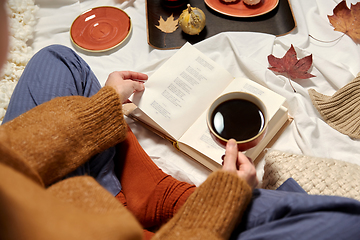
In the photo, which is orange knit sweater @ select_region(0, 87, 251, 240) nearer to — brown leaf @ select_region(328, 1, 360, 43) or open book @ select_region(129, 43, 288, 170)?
open book @ select_region(129, 43, 288, 170)

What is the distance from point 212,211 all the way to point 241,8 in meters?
0.87

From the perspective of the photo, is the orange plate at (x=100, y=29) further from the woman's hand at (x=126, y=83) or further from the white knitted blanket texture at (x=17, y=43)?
the woman's hand at (x=126, y=83)

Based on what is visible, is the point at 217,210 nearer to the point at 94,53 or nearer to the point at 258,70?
the point at 258,70

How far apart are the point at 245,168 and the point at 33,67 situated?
72 centimetres

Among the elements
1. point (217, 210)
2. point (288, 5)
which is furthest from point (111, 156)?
point (288, 5)

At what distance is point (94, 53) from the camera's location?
108 cm

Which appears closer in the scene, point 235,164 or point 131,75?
point 235,164

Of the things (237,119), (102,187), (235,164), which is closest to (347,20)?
(237,119)

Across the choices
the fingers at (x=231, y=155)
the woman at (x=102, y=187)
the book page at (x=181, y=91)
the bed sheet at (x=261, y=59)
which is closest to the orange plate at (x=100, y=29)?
the bed sheet at (x=261, y=59)

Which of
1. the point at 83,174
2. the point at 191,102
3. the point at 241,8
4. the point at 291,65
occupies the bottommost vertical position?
the point at 83,174

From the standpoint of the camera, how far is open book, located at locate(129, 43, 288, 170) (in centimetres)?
77

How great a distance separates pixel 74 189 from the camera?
18.5 inches

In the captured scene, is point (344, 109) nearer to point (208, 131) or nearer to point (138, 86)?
point (208, 131)

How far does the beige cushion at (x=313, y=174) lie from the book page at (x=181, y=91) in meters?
0.26
